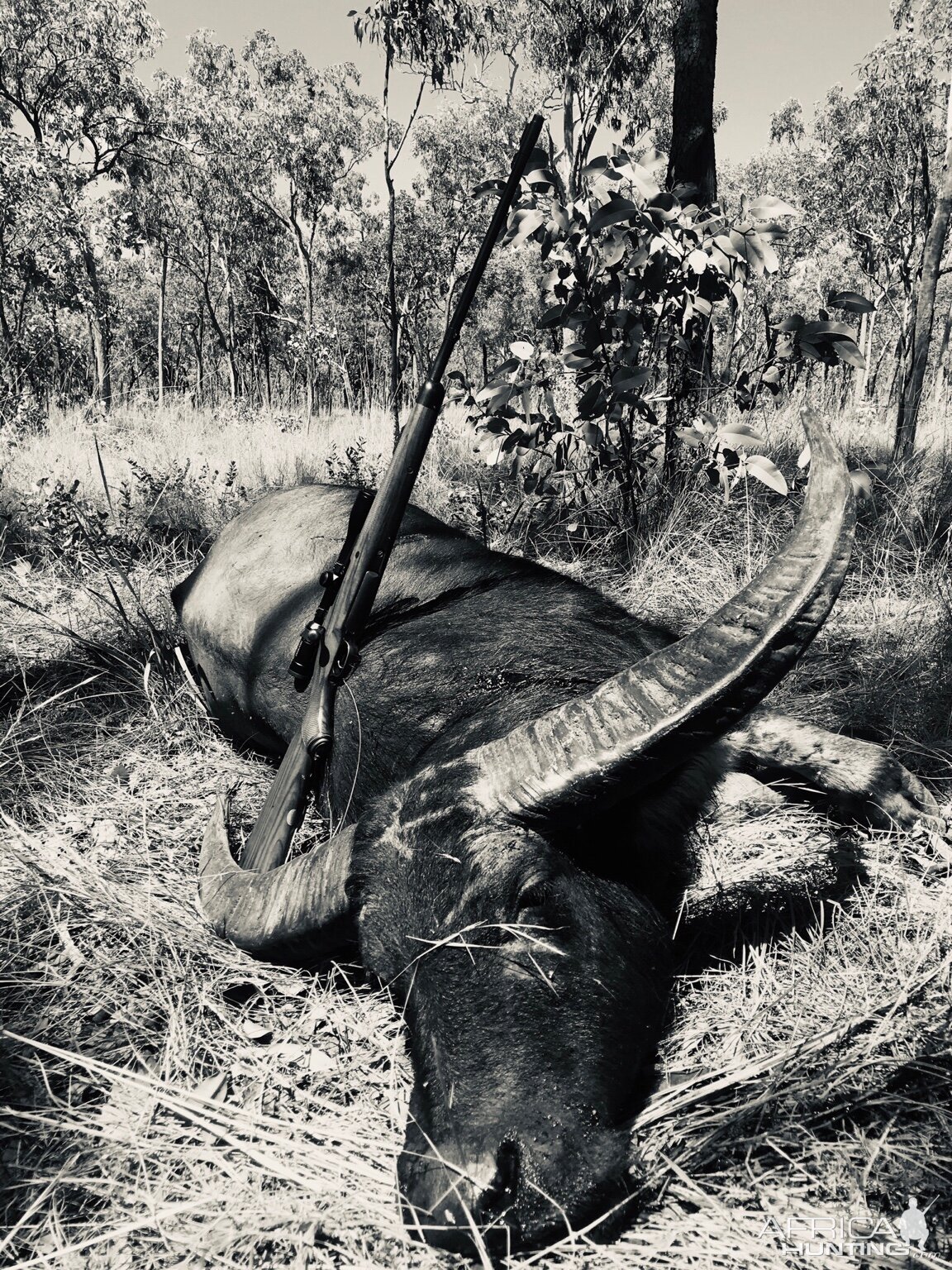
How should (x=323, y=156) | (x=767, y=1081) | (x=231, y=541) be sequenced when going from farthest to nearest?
1. (x=323, y=156)
2. (x=231, y=541)
3. (x=767, y=1081)

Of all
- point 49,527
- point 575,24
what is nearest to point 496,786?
point 49,527

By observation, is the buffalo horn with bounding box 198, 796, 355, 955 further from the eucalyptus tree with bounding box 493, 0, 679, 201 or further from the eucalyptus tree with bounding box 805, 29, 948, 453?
the eucalyptus tree with bounding box 805, 29, 948, 453

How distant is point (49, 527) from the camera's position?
5.63 meters

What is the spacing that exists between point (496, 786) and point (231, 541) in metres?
3.07

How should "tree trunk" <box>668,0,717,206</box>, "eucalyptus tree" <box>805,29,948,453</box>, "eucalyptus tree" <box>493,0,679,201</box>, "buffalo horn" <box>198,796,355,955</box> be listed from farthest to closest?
"eucalyptus tree" <box>805,29,948,453</box> < "eucalyptus tree" <box>493,0,679,201</box> < "tree trunk" <box>668,0,717,206</box> < "buffalo horn" <box>198,796,355,955</box>

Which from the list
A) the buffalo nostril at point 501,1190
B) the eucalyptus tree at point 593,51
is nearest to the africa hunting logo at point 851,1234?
the buffalo nostril at point 501,1190

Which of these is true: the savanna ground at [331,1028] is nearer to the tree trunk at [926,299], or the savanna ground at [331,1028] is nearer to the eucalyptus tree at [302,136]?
the tree trunk at [926,299]

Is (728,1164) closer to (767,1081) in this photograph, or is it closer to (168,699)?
(767,1081)

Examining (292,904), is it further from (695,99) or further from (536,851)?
(695,99)

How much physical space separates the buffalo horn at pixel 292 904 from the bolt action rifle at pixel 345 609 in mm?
219

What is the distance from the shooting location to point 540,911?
1840 millimetres

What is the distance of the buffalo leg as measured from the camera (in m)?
2.86

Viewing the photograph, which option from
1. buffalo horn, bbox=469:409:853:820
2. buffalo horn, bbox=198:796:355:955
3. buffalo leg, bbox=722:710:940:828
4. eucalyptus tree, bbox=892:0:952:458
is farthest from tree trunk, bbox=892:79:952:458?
buffalo horn, bbox=198:796:355:955

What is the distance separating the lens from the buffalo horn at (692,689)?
5.20 ft
